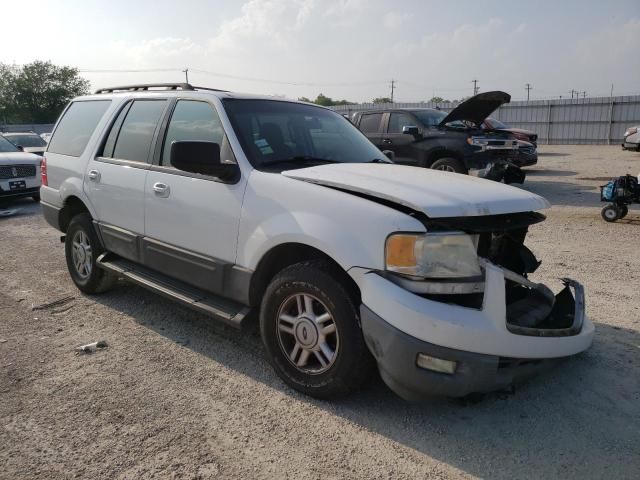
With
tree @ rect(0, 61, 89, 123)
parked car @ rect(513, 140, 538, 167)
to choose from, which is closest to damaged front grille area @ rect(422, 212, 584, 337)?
parked car @ rect(513, 140, 538, 167)

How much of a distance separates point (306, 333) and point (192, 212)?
50.6 inches

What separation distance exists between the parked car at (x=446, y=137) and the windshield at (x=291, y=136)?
602 centimetres

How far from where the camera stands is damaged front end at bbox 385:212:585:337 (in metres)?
2.68

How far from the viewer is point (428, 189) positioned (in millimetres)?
2965

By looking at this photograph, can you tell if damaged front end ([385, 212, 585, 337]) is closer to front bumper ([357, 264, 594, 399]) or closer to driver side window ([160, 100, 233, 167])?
front bumper ([357, 264, 594, 399])

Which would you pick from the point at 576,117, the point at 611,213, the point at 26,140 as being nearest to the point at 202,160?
the point at 611,213

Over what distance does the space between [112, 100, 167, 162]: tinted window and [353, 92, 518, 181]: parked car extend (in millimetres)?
6630

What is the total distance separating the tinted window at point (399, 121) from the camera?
11.2m

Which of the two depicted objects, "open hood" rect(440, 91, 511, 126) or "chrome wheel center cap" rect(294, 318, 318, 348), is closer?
"chrome wheel center cap" rect(294, 318, 318, 348)

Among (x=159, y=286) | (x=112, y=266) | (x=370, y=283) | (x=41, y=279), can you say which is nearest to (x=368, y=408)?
(x=370, y=283)

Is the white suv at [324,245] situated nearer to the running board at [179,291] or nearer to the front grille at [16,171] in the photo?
the running board at [179,291]

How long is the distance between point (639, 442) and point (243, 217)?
2581mm

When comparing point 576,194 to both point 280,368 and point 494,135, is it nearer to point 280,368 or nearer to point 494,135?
point 494,135

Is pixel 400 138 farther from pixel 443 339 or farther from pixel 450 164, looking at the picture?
pixel 443 339
